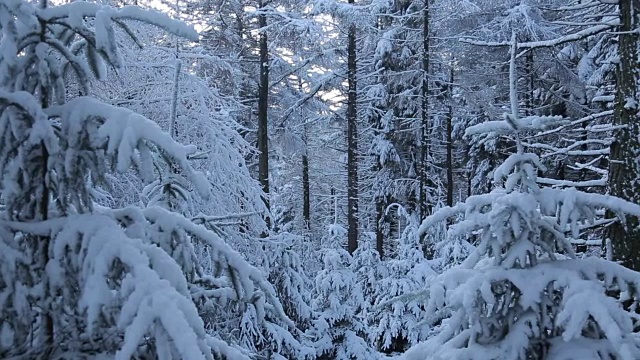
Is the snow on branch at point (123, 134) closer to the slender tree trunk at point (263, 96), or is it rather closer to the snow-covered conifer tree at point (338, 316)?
the snow-covered conifer tree at point (338, 316)

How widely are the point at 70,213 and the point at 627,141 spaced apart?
585cm

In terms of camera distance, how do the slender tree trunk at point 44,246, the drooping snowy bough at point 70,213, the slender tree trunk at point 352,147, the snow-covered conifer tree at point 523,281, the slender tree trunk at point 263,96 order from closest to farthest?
the drooping snowy bough at point 70,213 < the slender tree trunk at point 44,246 < the snow-covered conifer tree at point 523,281 < the slender tree trunk at point 263,96 < the slender tree trunk at point 352,147

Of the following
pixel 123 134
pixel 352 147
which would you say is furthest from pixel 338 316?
pixel 123 134

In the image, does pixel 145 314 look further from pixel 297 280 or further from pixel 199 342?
pixel 297 280

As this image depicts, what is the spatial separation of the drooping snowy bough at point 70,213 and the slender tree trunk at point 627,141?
5.14 metres

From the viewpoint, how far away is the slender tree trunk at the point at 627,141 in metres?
5.88

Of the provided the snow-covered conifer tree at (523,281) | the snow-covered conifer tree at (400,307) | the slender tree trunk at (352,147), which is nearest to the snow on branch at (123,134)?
the snow-covered conifer tree at (523,281)

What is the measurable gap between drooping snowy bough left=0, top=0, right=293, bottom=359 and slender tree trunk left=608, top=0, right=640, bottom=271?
202 inches

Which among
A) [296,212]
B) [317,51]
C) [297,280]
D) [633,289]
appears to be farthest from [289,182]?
[633,289]

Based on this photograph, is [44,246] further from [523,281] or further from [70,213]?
[523,281]

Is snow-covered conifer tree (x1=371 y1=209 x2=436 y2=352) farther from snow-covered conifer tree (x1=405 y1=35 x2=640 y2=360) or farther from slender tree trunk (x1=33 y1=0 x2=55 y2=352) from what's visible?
slender tree trunk (x1=33 y1=0 x2=55 y2=352)

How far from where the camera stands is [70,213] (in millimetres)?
2166

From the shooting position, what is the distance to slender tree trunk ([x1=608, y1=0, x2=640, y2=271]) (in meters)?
5.88

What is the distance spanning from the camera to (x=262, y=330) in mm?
10766
